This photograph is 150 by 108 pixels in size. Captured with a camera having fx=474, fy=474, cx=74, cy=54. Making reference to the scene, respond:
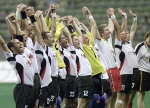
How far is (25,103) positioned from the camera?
789cm

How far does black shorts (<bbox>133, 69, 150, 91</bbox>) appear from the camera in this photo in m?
11.1

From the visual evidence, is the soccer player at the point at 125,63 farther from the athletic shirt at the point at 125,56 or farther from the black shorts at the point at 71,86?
the black shorts at the point at 71,86

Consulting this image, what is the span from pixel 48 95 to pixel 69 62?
140 cm

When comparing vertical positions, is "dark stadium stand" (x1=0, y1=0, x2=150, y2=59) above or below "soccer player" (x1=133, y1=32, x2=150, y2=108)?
above

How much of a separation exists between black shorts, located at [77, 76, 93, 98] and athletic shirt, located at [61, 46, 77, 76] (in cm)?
32

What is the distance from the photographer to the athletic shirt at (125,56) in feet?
35.1

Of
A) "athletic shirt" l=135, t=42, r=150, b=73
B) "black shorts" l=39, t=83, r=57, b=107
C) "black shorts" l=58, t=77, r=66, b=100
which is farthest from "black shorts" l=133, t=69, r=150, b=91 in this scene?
"black shorts" l=39, t=83, r=57, b=107

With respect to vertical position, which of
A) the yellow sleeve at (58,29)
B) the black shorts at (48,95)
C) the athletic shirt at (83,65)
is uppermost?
the yellow sleeve at (58,29)

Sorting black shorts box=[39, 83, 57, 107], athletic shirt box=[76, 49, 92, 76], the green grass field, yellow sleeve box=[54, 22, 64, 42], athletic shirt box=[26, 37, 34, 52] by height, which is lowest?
the green grass field

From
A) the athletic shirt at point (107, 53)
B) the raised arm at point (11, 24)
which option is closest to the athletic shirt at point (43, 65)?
the raised arm at point (11, 24)

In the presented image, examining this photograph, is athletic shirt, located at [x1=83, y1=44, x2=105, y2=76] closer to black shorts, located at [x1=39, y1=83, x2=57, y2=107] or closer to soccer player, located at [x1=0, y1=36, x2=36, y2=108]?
black shorts, located at [x1=39, y1=83, x2=57, y2=107]

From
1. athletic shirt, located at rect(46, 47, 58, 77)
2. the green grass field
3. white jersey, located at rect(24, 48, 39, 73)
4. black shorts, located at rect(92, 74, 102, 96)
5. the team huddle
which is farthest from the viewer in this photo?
the green grass field

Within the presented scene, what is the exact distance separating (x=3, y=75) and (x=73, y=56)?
737cm

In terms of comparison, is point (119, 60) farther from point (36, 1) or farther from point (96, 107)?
point (36, 1)
